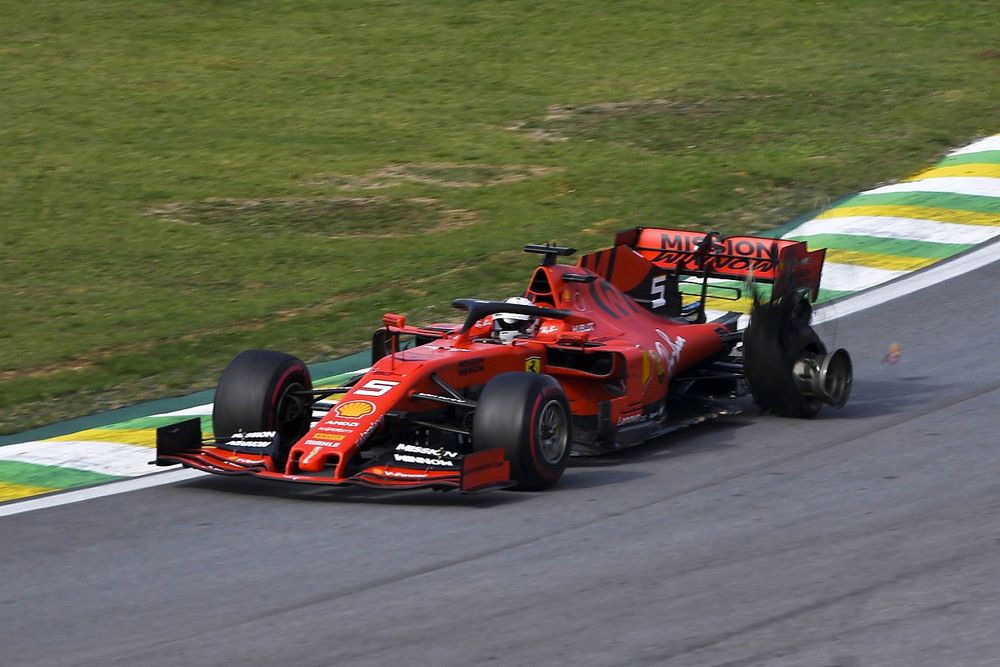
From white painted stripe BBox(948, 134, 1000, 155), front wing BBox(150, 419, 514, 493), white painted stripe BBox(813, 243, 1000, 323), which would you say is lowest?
front wing BBox(150, 419, 514, 493)

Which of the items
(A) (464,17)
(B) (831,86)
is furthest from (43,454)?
(A) (464,17)

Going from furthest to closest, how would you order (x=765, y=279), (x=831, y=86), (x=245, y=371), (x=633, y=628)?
(x=831, y=86)
(x=765, y=279)
(x=245, y=371)
(x=633, y=628)

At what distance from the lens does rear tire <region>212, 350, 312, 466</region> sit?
8969mm

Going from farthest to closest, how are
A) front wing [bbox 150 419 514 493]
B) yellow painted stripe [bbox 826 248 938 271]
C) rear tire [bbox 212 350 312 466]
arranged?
yellow painted stripe [bbox 826 248 938 271] → rear tire [bbox 212 350 312 466] → front wing [bbox 150 419 514 493]

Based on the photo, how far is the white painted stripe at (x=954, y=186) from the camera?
1606 centimetres

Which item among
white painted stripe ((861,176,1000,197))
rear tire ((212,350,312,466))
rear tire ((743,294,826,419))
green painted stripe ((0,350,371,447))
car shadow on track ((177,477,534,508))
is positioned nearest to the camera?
car shadow on track ((177,477,534,508))

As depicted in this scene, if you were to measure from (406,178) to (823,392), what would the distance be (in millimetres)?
9005

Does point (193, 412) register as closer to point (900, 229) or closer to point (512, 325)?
point (512, 325)

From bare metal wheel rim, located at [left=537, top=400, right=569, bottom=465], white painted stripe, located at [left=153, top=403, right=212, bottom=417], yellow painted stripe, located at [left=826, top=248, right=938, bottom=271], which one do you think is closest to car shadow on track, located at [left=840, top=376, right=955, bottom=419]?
bare metal wheel rim, located at [left=537, top=400, right=569, bottom=465]

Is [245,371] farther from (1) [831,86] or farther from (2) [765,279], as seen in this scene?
(1) [831,86]

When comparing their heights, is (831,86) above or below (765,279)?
above

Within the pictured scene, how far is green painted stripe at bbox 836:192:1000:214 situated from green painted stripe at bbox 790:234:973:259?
108cm

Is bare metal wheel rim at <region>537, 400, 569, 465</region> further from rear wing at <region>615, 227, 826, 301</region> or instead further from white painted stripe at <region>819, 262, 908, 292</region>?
white painted stripe at <region>819, 262, 908, 292</region>

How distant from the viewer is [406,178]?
1800 cm
